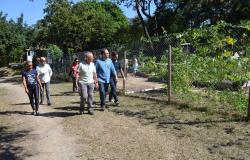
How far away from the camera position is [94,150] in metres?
8.62

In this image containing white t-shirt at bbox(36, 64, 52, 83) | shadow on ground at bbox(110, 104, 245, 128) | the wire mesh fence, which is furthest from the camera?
white t-shirt at bbox(36, 64, 52, 83)

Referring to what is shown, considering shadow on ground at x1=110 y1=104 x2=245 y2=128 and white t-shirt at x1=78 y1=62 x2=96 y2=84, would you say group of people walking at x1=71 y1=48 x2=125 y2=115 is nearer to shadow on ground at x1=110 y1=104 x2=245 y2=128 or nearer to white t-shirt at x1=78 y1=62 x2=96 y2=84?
white t-shirt at x1=78 y1=62 x2=96 y2=84

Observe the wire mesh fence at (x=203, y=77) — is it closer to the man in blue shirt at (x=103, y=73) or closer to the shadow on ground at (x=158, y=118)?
the shadow on ground at (x=158, y=118)

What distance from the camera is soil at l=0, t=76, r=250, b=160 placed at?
8.28 m

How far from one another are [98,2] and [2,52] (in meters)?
20.0

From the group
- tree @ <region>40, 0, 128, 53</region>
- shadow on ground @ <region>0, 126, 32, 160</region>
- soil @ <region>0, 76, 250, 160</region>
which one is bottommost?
shadow on ground @ <region>0, 126, 32, 160</region>

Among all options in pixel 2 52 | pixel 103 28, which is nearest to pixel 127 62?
pixel 103 28

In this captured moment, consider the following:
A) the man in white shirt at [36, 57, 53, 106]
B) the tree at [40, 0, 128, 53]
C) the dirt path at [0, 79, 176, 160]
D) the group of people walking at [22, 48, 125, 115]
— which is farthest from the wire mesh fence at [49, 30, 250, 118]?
the tree at [40, 0, 128, 53]

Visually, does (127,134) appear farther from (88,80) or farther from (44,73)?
(44,73)

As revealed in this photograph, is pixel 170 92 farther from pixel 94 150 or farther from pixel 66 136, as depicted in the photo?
pixel 94 150

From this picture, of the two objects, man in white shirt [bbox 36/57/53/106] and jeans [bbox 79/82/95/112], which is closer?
jeans [bbox 79/82/95/112]

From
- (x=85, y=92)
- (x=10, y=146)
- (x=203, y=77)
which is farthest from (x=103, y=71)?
(x=10, y=146)

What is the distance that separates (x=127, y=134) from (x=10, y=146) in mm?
2379

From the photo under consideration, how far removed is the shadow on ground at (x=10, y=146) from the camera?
8515mm
